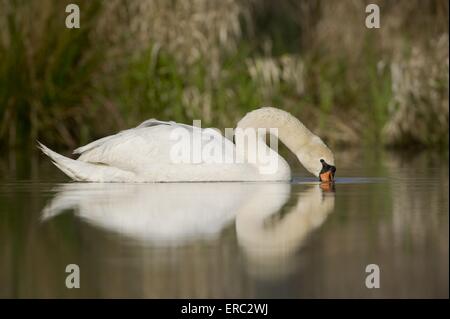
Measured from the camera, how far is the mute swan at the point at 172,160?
29.0 ft

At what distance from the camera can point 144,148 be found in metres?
8.93

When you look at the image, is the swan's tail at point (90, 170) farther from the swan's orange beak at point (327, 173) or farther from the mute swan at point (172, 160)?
the swan's orange beak at point (327, 173)

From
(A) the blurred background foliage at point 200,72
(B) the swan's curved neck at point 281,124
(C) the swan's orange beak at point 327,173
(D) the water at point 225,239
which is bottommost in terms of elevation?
(D) the water at point 225,239

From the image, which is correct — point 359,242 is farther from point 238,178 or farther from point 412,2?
point 412,2

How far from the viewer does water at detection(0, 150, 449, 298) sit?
4.52m

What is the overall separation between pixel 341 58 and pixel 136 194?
26.1 ft

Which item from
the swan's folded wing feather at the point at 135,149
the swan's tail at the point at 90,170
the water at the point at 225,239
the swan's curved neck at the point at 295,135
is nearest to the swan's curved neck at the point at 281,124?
the swan's curved neck at the point at 295,135

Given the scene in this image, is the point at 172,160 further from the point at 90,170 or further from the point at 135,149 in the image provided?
the point at 90,170

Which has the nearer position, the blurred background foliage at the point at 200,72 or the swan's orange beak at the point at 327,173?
the swan's orange beak at the point at 327,173

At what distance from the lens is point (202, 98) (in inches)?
568

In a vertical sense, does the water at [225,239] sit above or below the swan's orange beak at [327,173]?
below

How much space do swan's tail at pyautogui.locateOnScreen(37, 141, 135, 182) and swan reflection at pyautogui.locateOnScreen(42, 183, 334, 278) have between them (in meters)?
0.11
